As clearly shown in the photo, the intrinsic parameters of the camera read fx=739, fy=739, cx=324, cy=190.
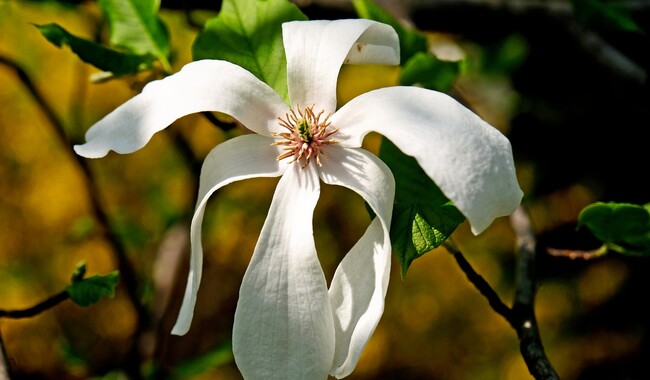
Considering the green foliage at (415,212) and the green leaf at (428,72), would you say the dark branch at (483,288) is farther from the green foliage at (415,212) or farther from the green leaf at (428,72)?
the green leaf at (428,72)

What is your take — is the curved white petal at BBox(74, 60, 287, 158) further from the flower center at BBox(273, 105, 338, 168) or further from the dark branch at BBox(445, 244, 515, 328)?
the dark branch at BBox(445, 244, 515, 328)

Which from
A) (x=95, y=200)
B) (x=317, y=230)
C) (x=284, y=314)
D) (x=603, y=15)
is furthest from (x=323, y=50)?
(x=317, y=230)

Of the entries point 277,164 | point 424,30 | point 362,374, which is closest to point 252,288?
point 277,164

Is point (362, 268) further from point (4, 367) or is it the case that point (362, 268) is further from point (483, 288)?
point (4, 367)

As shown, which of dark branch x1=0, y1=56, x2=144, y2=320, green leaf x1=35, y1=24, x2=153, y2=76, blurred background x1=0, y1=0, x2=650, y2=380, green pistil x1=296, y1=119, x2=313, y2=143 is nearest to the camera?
green pistil x1=296, y1=119, x2=313, y2=143

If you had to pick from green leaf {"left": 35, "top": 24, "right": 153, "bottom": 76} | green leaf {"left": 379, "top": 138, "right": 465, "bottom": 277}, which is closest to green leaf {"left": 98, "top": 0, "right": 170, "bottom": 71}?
green leaf {"left": 35, "top": 24, "right": 153, "bottom": 76}

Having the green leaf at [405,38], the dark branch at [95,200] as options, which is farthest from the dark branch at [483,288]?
the dark branch at [95,200]
